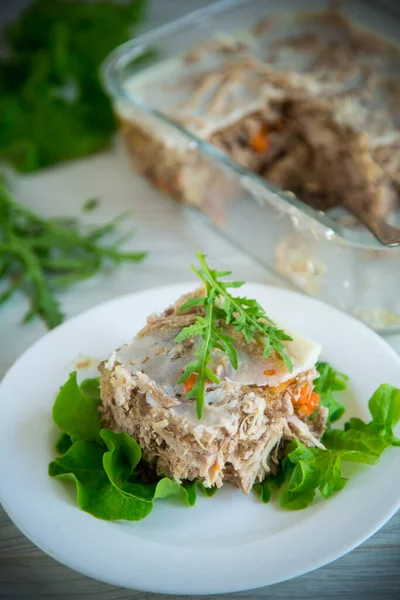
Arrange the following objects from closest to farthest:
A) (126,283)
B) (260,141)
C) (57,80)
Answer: (126,283) → (260,141) → (57,80)

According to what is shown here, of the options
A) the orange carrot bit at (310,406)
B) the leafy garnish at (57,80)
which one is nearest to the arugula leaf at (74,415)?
the orange carrot bit at (310,406)

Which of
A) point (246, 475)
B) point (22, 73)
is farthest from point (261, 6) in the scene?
point (246, 475)

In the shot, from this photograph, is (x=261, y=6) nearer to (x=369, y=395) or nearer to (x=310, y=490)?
(x=369, y=395)

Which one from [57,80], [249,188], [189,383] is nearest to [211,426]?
[189,383]

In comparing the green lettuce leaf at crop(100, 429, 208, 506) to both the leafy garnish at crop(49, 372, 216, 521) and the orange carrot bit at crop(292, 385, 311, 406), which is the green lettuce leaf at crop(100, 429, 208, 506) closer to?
the leafy garnish at crop(49, 372, 216, 521)

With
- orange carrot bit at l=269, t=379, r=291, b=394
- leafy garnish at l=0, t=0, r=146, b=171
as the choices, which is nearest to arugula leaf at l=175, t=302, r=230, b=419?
orange carrot bit at l=269, t=379, r=291, b=394

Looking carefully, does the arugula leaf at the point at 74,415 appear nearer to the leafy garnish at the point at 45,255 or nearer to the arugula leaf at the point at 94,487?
the arugula leaf at the point at 94,487

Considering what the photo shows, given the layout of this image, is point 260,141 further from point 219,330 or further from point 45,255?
point 219,330
